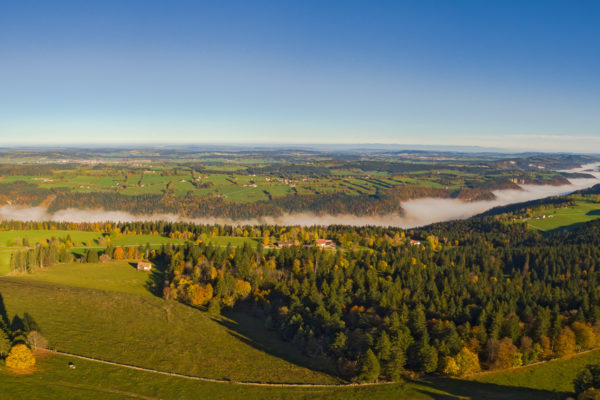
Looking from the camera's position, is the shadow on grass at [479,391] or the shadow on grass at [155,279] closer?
the shadow on grass at [479,391]

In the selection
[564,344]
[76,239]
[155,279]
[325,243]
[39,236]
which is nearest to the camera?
[564,344]

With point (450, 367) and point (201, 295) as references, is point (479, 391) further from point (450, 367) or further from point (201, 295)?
point (201, 295)

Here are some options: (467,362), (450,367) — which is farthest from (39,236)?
(467,362)

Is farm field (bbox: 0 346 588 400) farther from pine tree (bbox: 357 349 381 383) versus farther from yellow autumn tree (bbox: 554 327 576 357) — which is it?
yellow autumn tree (bbox: 554 327 576 357)

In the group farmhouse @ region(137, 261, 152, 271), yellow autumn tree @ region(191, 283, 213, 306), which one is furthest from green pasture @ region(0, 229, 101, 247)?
yellow autumn tree @ region(191, 283, 213, 306)

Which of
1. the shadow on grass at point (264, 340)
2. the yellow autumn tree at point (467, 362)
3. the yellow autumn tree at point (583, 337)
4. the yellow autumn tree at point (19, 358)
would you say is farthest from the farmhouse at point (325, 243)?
the yellow autumn tree at point (19, 358)

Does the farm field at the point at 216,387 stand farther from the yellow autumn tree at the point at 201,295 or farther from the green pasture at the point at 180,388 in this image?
the yellow autumn tree at the point at 201,295
